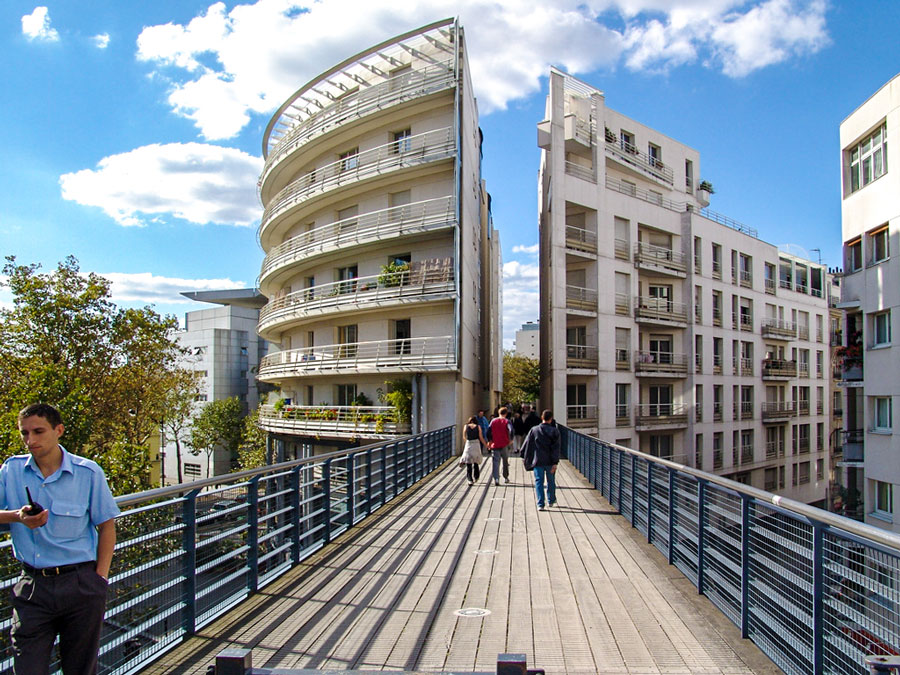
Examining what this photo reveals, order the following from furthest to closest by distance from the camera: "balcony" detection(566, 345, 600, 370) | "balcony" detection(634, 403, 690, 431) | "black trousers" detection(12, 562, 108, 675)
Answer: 1. "balcony" detection(634, 403, 690, 431)
2. "balcony" detection(566, 345, 600, 370)
3. "black trousers" detection(12, 562, 108, 675)

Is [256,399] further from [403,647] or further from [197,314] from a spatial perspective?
[403,647]

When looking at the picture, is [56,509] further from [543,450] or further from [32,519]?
[543,450]

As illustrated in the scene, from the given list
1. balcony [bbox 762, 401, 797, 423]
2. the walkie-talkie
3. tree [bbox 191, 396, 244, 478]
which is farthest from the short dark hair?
tree [bbox 191, 396, 244, 478]

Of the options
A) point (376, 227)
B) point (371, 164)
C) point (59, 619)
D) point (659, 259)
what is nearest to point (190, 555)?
point (59, 619)

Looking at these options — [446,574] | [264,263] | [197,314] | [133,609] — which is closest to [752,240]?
[264,263]

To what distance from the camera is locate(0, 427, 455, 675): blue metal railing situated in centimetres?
387

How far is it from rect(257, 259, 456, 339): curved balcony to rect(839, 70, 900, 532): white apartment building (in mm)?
13266

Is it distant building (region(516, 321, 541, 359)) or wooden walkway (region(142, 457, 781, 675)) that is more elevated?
distant building (region(516, 321, 541, 359))

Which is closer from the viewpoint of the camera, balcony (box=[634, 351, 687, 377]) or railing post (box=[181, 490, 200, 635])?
railing post (box=[181, 490, 200, 635])

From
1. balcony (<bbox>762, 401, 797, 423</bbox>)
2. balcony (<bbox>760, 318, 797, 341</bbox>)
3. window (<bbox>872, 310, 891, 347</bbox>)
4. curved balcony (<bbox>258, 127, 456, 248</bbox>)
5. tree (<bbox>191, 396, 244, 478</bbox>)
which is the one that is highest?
curved balcony (<bbox>258, 127, 456, 248</bbox>)

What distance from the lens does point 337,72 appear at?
26.3 m

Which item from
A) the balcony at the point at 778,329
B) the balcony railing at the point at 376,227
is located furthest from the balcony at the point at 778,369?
the balcony railing at the point at 376,227

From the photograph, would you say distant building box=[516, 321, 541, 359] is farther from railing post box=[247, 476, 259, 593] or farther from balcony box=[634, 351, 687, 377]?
railing post box=[247, 476, 259, 593]

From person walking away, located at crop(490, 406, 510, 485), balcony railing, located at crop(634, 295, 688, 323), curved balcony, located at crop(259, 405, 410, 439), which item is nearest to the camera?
person walking away, located at crop(490, 406, 510, 485)
